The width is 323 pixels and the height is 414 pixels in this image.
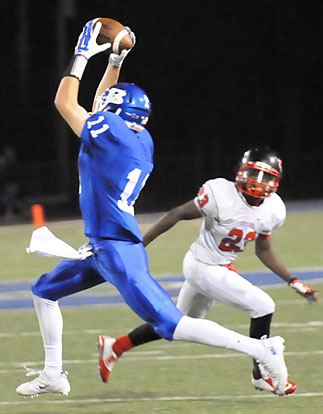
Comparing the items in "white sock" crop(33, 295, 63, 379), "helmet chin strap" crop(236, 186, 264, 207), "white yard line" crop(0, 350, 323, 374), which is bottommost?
"white yard line" crop(0, 350, 323, 374)

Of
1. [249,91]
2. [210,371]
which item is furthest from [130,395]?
[249,91]

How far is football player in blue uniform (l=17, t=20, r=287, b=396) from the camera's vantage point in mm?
5539

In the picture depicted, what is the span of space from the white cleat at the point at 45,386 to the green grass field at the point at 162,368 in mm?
76

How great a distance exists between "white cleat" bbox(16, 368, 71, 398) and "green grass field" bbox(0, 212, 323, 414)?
8cm

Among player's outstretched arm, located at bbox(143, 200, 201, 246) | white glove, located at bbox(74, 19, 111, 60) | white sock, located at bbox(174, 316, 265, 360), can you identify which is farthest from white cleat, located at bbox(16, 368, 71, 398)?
white glove, located at bbox(74, 19, 111, 60)

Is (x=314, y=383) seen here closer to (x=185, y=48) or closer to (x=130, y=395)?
(x=130, y=395)

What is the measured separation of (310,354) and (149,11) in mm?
26378

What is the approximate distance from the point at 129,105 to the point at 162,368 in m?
1.99

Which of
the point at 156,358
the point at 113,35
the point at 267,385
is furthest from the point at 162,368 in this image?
the point at 113,35

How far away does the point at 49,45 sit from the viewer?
36188 millimetres

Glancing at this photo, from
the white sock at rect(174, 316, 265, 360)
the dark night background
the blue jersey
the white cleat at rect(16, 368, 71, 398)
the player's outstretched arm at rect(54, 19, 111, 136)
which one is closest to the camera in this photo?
the white sock at rect(174, 316, 265, 360)

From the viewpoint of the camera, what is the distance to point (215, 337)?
5.54 meters

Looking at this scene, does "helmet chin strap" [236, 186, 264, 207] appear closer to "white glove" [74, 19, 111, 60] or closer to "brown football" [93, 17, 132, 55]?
"brown football" [93, 17, 132, 55]

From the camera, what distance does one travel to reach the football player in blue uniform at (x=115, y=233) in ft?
18.2
